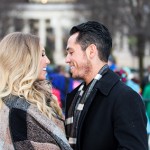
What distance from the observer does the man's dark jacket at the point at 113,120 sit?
11.6ft

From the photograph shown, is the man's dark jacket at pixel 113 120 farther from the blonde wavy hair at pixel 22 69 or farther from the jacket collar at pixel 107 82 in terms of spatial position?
the blonde wavy hair at pixel 22 69

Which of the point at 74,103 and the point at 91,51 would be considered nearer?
the point at 91,51

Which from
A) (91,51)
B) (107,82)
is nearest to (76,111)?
(107,82)

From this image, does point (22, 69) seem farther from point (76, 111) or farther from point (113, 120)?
point (113, 120)

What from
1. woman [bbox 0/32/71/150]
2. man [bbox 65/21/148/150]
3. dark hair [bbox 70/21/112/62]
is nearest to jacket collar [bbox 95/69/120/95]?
man [bbox 65/21/148/150]

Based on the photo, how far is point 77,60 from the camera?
12.8 ft

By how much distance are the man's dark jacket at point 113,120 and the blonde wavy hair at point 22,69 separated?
0.27m

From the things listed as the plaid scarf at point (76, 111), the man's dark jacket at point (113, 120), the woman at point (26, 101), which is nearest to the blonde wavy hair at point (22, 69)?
the woman at point (26, 101)

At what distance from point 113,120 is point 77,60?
528 millimetres

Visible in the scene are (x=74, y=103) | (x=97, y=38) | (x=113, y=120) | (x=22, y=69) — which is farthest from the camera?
(x=74, y=103)

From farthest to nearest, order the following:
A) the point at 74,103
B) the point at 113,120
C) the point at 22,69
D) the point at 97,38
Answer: the point at 74,103
the point at 97,38
the point at 22,69
the point at 113,120

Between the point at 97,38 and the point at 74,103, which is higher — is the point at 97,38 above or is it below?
above

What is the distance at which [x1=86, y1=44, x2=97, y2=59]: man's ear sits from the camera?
383 centimetres

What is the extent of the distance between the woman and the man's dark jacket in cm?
17
